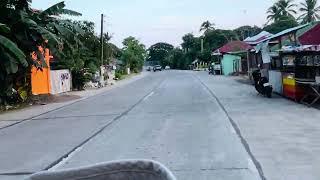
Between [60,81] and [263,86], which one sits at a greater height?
[60,81]

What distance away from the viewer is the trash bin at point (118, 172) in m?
3.41

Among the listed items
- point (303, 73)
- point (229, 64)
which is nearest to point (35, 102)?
point (303, 73)

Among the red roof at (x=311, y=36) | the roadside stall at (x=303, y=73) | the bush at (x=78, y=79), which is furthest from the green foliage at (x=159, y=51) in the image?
the roadside stall at (x=303, y=73)

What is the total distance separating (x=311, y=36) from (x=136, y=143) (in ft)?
54.5

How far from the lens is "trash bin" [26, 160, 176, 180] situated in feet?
11.2

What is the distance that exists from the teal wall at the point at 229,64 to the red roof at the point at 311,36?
42.9 meters

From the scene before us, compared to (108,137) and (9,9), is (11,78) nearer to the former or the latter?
(9,9)

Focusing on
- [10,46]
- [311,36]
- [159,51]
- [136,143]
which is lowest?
[136,143]

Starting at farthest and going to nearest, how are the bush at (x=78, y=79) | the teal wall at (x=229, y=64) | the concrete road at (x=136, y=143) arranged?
1. the teal wall at (x=229, y=64)
2. the bush at (x=78, y=79)
3. the concrete road at (x=136, y=143)

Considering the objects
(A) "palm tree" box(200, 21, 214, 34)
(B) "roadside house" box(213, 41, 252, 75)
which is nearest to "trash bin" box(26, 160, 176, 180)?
(B) "roadside house" box(213, 41, 252, 75)

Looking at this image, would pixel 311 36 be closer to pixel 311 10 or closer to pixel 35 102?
pixel 35 102

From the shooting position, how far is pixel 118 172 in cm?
341

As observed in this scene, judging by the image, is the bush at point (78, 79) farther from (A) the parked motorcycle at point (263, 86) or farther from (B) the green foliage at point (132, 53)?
(B) the green foliage at point (132, 53)

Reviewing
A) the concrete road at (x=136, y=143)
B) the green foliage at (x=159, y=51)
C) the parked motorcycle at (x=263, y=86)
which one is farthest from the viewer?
the green foliage at (x=159, y=51)
